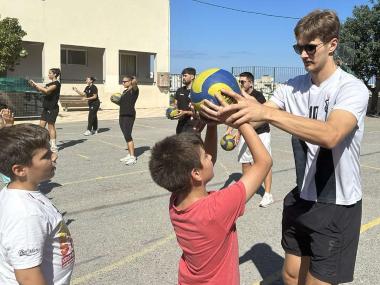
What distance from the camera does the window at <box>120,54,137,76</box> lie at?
28.2 metres

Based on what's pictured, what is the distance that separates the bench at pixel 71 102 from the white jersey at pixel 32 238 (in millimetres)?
21278

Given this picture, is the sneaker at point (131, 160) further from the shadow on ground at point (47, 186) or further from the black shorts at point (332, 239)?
the black shorts at point (332, 239)

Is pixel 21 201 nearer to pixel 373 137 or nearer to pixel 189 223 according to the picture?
pixel 189 223

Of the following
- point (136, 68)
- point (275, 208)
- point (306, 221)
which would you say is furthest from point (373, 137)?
point (136, 68)

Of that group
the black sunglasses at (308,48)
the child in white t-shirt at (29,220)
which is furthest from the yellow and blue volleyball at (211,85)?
the child in white t-shirt at (29,220)

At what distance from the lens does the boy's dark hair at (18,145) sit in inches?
89.7

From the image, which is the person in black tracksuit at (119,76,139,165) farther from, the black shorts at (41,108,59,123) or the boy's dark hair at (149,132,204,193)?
the boy's dark hair at (149,132,204,193)

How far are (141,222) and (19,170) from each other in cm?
361

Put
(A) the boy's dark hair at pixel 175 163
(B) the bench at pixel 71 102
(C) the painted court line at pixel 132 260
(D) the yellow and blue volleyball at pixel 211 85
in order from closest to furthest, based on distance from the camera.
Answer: (A) the boy's dark hair at pixel 175 163 → (D) the yellow and blue volleyball at pixel 211 85 → (C) the painted court line at pixel 132 260 → (B) the bench at pixel 71 102

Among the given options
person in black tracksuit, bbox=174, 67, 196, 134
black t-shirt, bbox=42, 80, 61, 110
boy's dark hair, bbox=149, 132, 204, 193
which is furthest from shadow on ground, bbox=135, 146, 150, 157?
boy's dark hair, bbox=149, 132, 204, 193

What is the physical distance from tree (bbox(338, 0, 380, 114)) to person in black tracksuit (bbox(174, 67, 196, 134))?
18236 mm

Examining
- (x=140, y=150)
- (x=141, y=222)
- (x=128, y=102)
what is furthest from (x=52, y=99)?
(x=141, y=222)

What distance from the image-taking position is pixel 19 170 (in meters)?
2.32

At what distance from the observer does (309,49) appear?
2.59m
